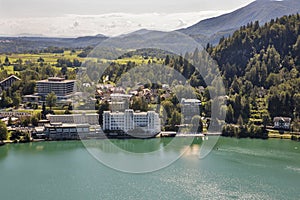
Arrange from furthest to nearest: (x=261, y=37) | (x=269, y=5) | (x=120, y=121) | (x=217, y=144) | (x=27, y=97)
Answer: (x=269, y=5) < (x=261, y=37) < (x=27, y=97) < (x=120, y=121) < (x=217, y=144)

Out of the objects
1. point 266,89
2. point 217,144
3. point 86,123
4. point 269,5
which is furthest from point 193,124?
point 269,5

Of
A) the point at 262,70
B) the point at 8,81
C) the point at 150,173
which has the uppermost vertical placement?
the point at 262,70

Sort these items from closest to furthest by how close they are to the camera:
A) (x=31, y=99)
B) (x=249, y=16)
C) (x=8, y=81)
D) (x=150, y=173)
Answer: (x=150, y=173)
(x=31, y=99)
(x=8, y=81)
(x=249, y=16)

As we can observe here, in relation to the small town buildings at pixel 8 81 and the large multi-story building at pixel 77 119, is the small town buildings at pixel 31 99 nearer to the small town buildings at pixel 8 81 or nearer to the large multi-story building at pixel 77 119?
the small town buildings at pixel 8 81

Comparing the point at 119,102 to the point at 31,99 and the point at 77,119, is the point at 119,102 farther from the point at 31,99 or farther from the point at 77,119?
the point at 31,99

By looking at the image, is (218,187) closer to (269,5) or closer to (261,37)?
(261,37)

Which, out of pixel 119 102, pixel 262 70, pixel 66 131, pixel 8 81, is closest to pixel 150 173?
pixel 66 131

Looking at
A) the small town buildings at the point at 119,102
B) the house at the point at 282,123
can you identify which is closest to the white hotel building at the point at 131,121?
the small town buildings at the point at 119,102
